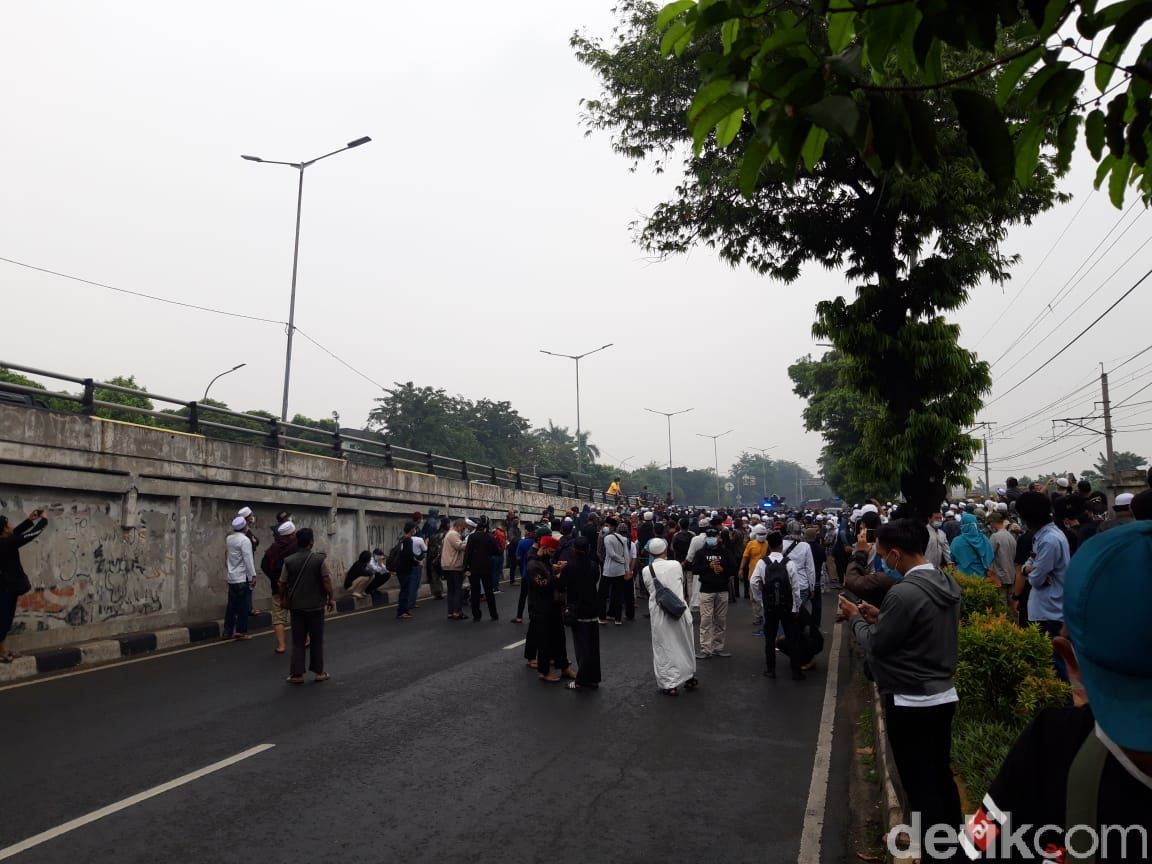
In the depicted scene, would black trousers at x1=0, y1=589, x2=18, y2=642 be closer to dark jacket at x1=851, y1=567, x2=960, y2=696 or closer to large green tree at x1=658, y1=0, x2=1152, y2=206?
dark jacket at x1=851, y1=567, x2=960, y2=696

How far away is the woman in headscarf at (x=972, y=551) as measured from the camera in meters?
11.0

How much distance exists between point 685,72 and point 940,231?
16.5 ft

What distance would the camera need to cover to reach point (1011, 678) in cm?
646

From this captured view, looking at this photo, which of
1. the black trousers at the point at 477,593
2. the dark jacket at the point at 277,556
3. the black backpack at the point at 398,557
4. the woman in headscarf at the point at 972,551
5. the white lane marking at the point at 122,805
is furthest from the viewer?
the black backpack at the point at 398,557

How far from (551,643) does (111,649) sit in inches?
252

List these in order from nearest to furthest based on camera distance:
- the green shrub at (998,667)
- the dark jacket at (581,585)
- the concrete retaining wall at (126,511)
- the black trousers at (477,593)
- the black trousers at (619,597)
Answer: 1. the green shrub at (998,667)
2. the dark jacket at (581,585)
3. the concrete retaining wall at (126,511)
4. the black trousers at (477,593)
5. the black trousers at (619,597)

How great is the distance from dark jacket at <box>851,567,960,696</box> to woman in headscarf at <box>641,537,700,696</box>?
4936mm

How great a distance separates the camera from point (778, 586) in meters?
10.1

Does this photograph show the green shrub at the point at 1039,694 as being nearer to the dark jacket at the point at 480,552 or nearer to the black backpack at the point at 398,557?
the dark jacket at the point at 480,552

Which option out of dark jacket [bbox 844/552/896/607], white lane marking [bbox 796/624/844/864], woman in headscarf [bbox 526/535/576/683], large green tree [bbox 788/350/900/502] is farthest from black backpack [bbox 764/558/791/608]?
large green tree [bbox 788/350/900/502]

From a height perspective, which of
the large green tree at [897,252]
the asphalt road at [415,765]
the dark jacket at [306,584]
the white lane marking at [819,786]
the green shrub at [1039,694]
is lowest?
the white lane marking at [819,786]

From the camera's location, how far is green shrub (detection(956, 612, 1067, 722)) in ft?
21.1

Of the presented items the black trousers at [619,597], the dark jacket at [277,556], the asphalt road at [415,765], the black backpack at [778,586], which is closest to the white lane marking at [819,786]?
the asphalt road at [415,765]

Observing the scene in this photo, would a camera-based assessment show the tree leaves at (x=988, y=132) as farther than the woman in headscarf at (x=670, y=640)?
No
